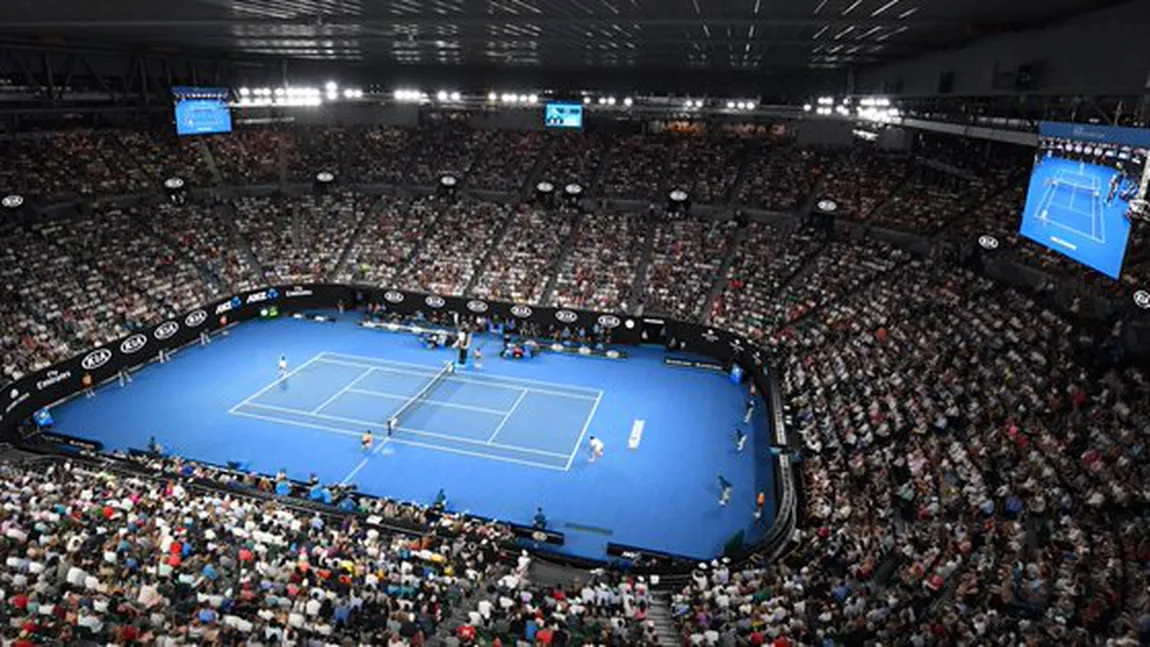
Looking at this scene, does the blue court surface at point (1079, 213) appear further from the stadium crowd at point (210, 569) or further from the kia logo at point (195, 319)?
the kia logo at point (195, 319)

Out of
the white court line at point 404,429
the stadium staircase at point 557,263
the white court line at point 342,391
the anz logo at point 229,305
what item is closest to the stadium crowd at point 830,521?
the anz logo at point 229,305

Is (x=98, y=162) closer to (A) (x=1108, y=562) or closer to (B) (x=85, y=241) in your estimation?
(B) (x=85, y=241)

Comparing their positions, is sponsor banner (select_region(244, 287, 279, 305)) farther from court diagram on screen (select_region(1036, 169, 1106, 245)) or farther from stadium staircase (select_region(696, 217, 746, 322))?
court diagram on screen (select_region(1036, 169, 1106, 245))

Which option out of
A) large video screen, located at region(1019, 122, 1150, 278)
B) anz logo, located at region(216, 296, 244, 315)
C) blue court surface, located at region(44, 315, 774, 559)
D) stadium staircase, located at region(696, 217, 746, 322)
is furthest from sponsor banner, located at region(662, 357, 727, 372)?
anz logo, located at region(216, 296, 244, 315)

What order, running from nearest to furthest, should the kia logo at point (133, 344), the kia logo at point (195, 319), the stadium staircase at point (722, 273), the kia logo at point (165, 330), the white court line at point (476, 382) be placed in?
the white court line at point (476, 382), the kia logo at point (133, 344), the kia logo at point (165, 330), the kia logo at point (195, 319), the stadium staircase at point (722, 273)

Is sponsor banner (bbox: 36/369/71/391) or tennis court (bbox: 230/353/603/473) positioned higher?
sponsor banner (bbox: 36/369/71/391)

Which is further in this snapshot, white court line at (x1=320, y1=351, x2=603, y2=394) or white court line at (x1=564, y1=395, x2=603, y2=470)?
white court line at (x1=320, y1=351, x2=603, y2=394)

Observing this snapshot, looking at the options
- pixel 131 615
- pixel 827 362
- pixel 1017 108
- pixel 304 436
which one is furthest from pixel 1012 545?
pixel 304 436

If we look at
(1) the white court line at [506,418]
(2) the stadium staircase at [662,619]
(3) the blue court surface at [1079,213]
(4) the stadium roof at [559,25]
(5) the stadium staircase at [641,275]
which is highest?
(4) the stadium roof at [559,25]
